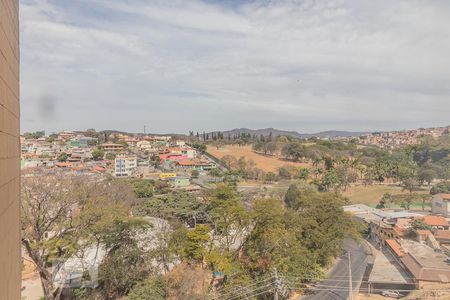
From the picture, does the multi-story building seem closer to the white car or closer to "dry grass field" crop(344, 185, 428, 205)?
"dry grass field" crop(344, 185, 428, 205)

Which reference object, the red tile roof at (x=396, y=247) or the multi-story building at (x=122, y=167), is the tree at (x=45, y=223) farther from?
the multi-story building at (x=122, y=167)

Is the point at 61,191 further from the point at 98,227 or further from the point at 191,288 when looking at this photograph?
the point at 191,288

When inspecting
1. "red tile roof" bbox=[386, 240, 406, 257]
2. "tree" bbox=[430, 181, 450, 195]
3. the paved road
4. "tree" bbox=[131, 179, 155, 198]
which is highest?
"tree" bbox=[131, 179, 155, 198]

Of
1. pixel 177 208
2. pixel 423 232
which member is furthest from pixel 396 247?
pixel 177 208

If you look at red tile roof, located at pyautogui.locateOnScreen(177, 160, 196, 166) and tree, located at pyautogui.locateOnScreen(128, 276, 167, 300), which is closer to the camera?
tree, located at pyautogui.locateOnScreen(128, 276, 167, 300)

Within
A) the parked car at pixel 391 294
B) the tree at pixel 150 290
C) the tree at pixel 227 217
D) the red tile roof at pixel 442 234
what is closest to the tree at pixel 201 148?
the red tile roof at pixel 442 234

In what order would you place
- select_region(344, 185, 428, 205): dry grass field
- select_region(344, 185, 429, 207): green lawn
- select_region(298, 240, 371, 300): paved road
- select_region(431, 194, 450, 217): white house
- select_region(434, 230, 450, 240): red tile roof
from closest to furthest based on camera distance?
select_region(298, 240, 371, 300): paved road, select_region(434, 230, 450, 240): red tile roof, select_region(431, 194, 450, 217): white house, select_region(344, 185, 429, 207): green lawn, select_region(344, 185, 428, 205): dry grass field

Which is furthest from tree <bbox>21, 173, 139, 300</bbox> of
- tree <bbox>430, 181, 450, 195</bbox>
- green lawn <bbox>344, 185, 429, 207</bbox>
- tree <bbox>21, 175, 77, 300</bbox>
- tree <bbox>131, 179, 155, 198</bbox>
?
tree <bbox>430, 181, 450, 195</bbox>

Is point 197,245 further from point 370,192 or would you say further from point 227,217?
point 370,192

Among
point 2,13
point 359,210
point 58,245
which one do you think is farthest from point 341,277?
point 2,13
